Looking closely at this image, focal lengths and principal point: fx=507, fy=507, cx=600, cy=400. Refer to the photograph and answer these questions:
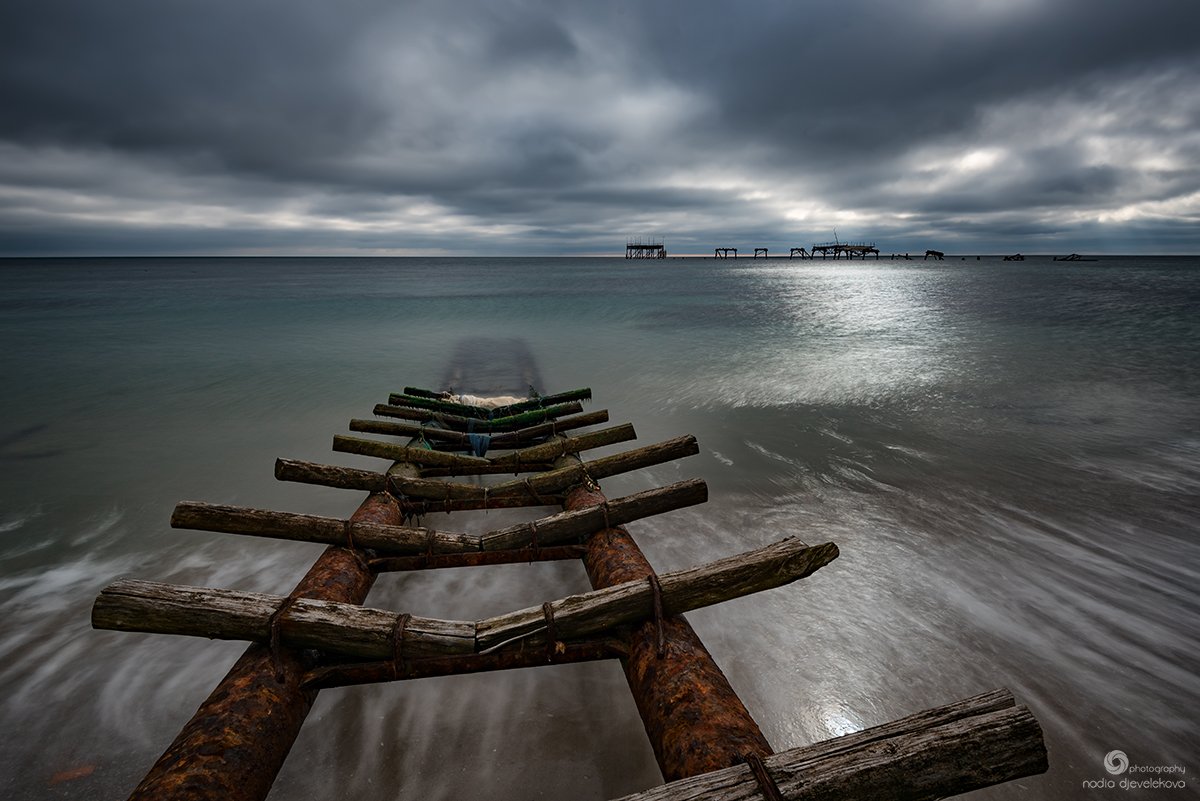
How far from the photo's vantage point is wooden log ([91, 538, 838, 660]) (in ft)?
9.95

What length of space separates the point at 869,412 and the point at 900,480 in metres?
4.85

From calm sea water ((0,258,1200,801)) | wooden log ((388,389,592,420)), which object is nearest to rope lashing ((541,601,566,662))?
calm sea water ((0,258,1200,801))

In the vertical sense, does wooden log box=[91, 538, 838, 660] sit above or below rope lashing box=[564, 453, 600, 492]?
above

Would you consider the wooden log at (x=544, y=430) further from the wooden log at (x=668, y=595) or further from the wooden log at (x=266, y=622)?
the wooden log at (x=266, y=622)

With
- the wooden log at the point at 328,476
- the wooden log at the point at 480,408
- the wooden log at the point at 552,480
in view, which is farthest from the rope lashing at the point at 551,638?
the wooden log at the point at 480,408

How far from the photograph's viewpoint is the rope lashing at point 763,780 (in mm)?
2055

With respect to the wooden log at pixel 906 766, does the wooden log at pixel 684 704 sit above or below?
below

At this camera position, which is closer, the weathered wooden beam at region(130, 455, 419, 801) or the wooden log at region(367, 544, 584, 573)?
the weathered wooden beam at region(130, 455, 419, 801)

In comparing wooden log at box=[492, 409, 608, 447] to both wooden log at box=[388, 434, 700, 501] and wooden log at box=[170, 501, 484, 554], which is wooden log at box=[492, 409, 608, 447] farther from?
wooden log at box=[170, 501, 484, 554]

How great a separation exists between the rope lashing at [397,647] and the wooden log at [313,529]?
1412 millimetres

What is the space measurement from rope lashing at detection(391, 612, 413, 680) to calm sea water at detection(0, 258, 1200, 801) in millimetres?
911

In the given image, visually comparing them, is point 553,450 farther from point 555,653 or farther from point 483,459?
point 555,653

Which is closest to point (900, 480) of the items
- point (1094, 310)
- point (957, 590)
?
point (957, 590)

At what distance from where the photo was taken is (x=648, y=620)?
335cm
